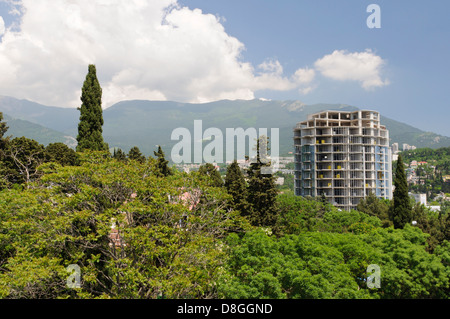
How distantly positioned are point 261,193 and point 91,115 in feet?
42.8

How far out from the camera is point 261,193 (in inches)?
851

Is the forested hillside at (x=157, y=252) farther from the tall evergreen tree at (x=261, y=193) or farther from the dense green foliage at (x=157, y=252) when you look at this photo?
the tall evergreen tree at (x=261, y=193)

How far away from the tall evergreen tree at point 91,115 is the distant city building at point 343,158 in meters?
36.3

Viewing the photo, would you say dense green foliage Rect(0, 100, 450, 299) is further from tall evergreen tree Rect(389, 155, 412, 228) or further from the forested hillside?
tall evergreen tree Rect(389, 155, 412, 228)

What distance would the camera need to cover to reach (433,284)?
44.1 feet

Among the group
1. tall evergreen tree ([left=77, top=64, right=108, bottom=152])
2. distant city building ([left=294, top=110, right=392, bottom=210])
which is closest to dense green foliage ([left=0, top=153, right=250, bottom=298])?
tall evergreen tree ([left=77, top=64, right=108, bottom=152])

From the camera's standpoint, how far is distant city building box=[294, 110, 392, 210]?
5059 centimetres

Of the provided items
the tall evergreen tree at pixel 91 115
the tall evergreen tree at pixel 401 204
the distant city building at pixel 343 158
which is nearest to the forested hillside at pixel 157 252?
the tall evergreen tree at pixel 91 115

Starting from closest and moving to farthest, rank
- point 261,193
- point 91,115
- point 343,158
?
point 261,193 < point 91,115 < point 343,158

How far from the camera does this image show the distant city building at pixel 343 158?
50594 millimetres

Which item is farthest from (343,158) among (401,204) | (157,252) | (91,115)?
(157,252)

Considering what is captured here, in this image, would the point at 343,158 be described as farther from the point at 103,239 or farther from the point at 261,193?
the point at 103,239
